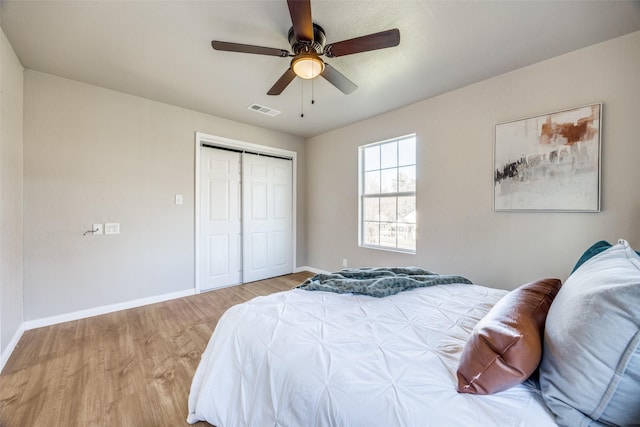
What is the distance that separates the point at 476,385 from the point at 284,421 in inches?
26.6

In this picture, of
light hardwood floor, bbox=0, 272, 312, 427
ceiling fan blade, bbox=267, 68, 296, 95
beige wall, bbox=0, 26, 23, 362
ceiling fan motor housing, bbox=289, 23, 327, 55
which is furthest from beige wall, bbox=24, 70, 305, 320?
ceiling fan motor housing, bbox=289, 23, 327, 55

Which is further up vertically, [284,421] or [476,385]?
[476,385]

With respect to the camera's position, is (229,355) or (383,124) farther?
(383,124)

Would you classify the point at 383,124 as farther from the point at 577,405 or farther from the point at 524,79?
the point at 577,405

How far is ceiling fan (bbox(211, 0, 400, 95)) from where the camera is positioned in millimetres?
1533

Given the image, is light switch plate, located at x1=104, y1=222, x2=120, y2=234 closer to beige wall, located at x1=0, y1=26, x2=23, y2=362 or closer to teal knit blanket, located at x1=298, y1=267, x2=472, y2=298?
beige wall, located at x1=0, y1=26, x2=23, y2=362

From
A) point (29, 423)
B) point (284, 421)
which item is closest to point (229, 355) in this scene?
point (284, 421)

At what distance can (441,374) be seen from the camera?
0.85 meters

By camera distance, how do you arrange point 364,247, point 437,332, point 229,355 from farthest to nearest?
point 364,247, point 229,355, point 437,332

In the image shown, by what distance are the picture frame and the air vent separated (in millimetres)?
2679

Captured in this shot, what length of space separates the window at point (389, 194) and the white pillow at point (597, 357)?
2607mm

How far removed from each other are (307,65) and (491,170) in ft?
7.06

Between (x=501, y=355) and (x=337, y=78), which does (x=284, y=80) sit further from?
(x=501, y=355)

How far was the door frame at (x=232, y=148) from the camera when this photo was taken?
11.6 feet
